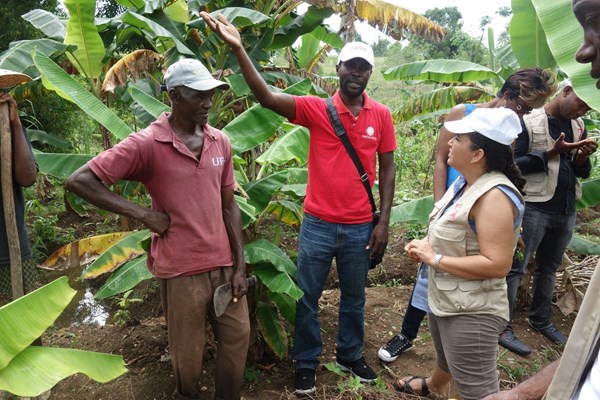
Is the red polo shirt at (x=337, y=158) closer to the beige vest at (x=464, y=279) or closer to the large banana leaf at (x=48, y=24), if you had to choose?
the beige vest at (x=464, y=279)

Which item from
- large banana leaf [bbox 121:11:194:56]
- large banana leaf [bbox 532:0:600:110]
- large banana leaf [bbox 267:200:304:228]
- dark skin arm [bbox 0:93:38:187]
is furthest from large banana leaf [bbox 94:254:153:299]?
large banana leaf [bbox 532:0:600:110]

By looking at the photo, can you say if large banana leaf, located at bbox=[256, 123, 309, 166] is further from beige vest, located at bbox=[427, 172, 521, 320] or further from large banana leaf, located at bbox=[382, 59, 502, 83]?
large banana leaf, located at bbox=[382, 59, 502, 83]

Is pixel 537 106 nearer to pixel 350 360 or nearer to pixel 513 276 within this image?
pixel 513 276

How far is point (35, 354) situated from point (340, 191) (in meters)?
1.79

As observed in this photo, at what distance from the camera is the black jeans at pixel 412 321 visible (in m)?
3.55

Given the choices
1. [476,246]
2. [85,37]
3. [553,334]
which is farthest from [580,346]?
[85,37]

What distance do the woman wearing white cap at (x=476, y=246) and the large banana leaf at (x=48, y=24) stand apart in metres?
4.25

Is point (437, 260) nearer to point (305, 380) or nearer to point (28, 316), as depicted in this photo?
point (305, 380)

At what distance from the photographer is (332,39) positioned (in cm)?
573

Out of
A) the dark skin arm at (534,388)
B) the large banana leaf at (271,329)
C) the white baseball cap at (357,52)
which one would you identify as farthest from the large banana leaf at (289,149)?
the dark skin arm at (534,388)

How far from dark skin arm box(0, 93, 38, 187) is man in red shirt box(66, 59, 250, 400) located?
53cm

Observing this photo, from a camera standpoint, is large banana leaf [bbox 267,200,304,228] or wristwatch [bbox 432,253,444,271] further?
large banana leaf [bbox 267,200,304,228]

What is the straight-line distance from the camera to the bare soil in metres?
3.24

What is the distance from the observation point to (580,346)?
49.0 inches
